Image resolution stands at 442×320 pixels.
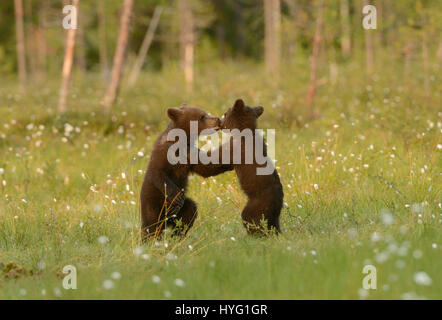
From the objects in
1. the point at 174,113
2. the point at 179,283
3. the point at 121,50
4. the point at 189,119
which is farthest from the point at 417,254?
the point at 121,50

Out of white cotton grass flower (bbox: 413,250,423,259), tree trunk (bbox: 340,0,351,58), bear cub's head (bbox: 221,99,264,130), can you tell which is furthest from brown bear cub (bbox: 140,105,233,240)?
tree trunk (bbox: 340,0,351,58)

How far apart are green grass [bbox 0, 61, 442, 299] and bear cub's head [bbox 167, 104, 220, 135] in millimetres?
1074

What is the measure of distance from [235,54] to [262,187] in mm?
36300

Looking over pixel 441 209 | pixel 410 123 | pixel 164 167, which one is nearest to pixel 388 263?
pixel 441 209

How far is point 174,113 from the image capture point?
612cm

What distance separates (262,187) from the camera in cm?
570

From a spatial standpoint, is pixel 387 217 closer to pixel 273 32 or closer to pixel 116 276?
pixel 116 276

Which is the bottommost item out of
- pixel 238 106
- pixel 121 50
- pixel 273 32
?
pixel 238 106

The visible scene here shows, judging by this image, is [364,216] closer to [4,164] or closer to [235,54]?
[4,164]

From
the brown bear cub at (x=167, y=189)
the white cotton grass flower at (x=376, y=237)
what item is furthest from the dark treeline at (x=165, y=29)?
the white cotton grass flower at (x=376, y=237)

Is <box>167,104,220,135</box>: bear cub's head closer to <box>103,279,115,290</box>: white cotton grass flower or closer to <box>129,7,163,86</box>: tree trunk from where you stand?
<box>103,279,115,290</box>: white cotton grass flower

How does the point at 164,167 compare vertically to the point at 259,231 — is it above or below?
above

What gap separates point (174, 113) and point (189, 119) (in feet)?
0.62
